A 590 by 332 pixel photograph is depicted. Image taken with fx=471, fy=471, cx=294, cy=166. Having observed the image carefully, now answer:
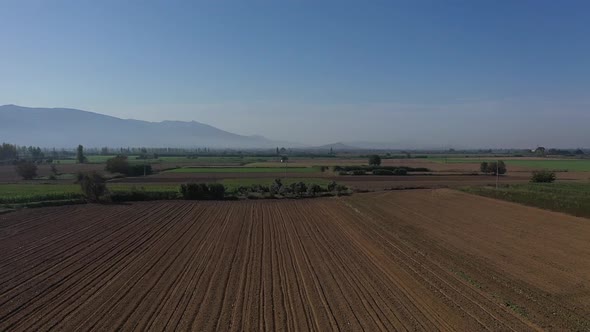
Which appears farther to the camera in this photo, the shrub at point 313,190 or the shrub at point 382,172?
the shrub at point 382,172

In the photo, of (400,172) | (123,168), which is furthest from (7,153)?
(400,172)

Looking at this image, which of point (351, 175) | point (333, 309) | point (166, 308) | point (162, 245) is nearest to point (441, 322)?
point (333, 309)

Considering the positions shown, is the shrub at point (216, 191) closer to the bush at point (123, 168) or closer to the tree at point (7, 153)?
the bush at point (123, 168)

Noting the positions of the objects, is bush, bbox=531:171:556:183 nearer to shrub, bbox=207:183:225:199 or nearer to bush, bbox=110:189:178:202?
shrub, bbox=207:183:225:199

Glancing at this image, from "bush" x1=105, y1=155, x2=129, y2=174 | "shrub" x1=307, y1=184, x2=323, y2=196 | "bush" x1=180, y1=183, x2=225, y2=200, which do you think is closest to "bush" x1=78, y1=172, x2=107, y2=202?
"bush" x1=180, y1=183, x2=225, y2=200

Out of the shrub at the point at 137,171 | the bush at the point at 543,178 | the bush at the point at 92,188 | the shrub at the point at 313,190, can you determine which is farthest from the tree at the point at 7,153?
the bush at the point at 543,178
